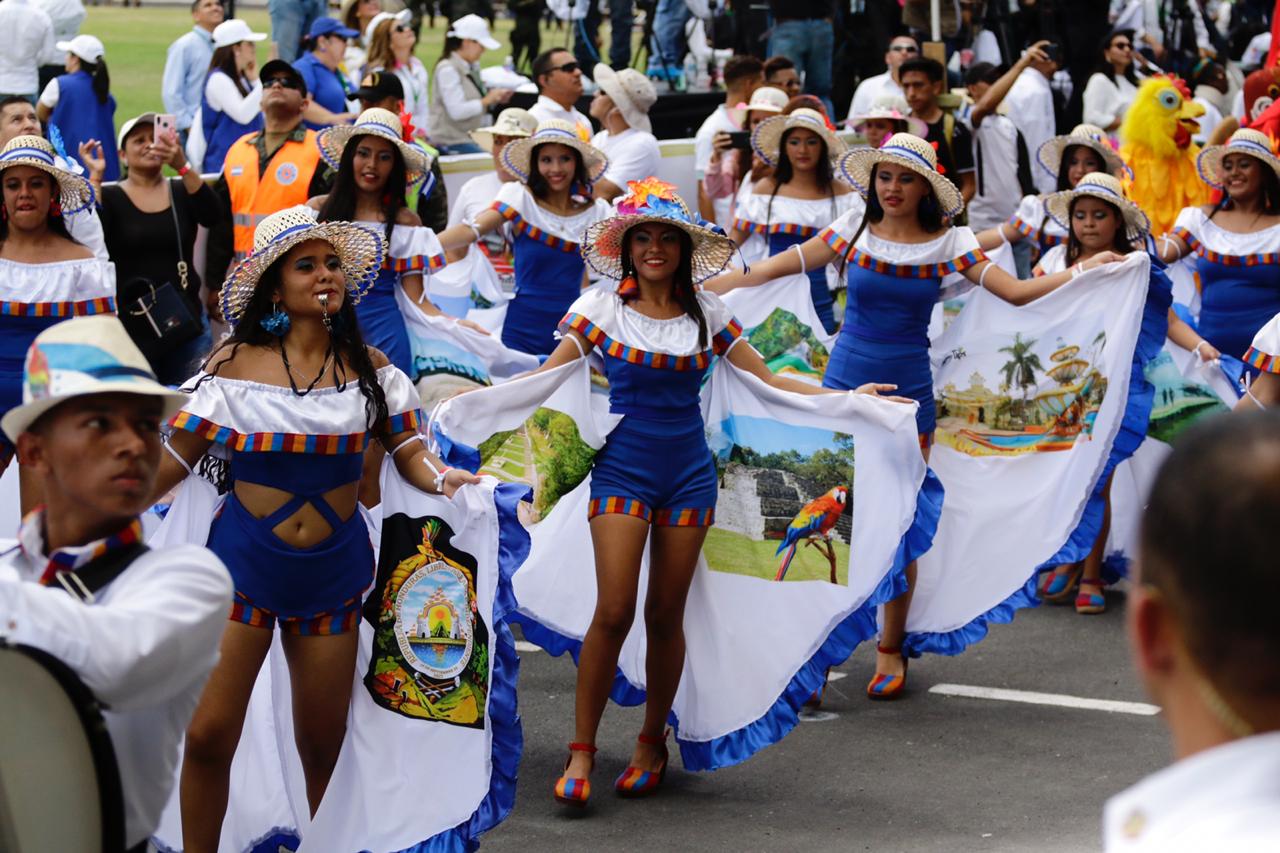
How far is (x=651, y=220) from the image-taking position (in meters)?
6.12

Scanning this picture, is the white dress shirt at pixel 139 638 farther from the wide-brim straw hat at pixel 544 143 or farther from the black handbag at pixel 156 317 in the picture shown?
the wide-brim straw hat at pixel 544 143

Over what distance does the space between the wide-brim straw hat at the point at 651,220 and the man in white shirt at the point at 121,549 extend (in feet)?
10.6

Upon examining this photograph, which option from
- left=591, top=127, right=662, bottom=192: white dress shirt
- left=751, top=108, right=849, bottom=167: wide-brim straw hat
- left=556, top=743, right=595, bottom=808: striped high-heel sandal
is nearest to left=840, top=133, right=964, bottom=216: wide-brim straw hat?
left=751, top=108, right=849, bottom=167: wide-brim straw hat

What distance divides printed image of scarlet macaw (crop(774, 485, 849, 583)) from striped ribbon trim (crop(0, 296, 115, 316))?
2.97m

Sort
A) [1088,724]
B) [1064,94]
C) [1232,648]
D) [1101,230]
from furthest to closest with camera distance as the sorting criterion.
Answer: [1064,94]
[1101,230]
[1088,724]
[1232,648]

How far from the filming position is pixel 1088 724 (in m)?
6.82

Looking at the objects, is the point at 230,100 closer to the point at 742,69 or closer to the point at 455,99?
the point at 455,99

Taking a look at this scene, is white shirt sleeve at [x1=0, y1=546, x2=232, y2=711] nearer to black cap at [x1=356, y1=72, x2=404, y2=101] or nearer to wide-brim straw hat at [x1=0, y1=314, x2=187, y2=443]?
wide-brim straw hat at [x1=0, y1=314, x2=187, y2=443]

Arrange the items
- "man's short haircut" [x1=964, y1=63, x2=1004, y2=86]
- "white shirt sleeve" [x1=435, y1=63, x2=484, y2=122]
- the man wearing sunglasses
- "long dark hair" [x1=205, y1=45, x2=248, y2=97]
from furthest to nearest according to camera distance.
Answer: "white shirt sleeve" [x1=435, y1=63, x2=484, y2=122] → "man's short haircut" [x1=964, y1=63, x2=1004, y2=86] → "long dark hair" [x1=205, y1=45, x2=248, y2=97] → the man wearing sunglasses

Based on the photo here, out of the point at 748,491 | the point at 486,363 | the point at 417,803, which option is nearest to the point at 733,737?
the point at 748,491

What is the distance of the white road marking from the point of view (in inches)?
275

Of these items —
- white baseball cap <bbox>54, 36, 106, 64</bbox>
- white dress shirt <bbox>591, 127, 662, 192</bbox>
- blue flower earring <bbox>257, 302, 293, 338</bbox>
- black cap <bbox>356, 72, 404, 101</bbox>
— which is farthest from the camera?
white dress shirt <bbox>591, 127, 662, 192</bbox>

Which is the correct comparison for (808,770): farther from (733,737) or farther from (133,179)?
(133,179)

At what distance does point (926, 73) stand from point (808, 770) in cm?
613
